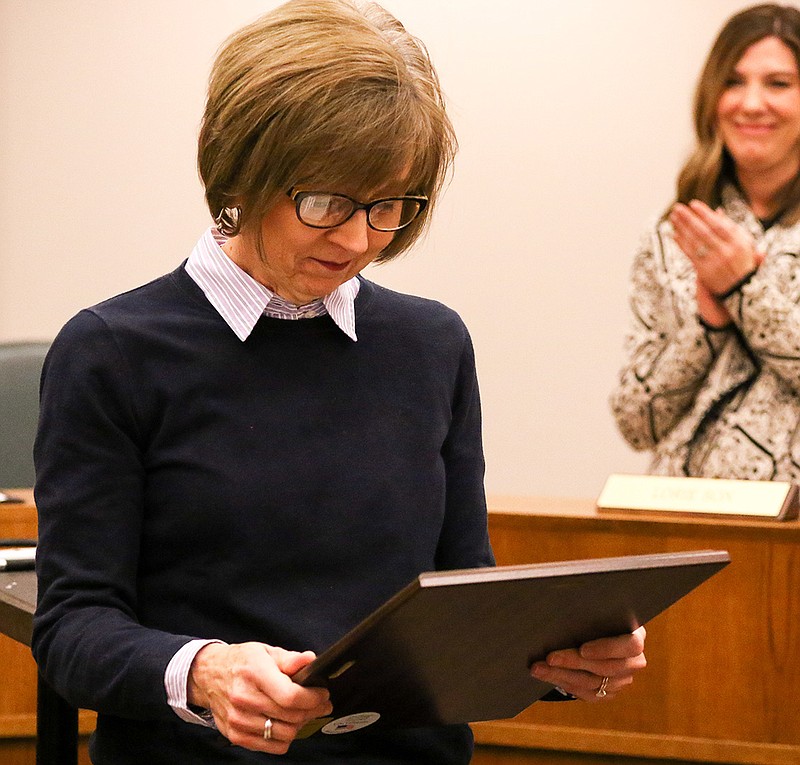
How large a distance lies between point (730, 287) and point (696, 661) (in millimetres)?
737

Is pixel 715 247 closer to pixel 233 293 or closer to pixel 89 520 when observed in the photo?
pixel 233 293

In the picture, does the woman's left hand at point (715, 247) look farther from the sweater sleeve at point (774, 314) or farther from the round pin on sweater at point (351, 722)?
the round pin on sweater at point (351, 722)

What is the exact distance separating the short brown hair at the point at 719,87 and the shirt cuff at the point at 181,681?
5.99ft

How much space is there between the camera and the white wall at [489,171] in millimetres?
3988

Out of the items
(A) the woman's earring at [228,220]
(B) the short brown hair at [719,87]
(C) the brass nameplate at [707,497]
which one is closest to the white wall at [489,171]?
(B) the short brown hair at [719,87]

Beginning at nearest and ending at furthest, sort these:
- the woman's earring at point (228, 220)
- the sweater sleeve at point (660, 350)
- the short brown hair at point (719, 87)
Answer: the woman's earring at point (228, 220)
the sweater sleeve at point (660, 350)
the short brown hair at point (719, 87)

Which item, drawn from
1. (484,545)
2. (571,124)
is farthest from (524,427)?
(484,545)

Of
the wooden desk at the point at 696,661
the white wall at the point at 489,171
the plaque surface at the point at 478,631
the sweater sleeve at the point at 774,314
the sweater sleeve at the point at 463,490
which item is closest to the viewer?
the plaque surface at the point at 478,631

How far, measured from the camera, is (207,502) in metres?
1.29

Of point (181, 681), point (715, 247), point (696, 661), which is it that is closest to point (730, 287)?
point (715, 247)

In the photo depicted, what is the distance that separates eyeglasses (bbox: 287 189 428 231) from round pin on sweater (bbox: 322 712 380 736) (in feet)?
1.47

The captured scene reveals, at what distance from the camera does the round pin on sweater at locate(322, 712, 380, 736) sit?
122cm

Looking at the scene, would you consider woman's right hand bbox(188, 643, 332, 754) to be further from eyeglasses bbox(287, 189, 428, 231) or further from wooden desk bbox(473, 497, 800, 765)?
wooden desk bbox(473, 497, 800, 765)

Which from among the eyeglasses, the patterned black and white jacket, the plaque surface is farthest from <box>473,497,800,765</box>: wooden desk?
the eyeglasses
